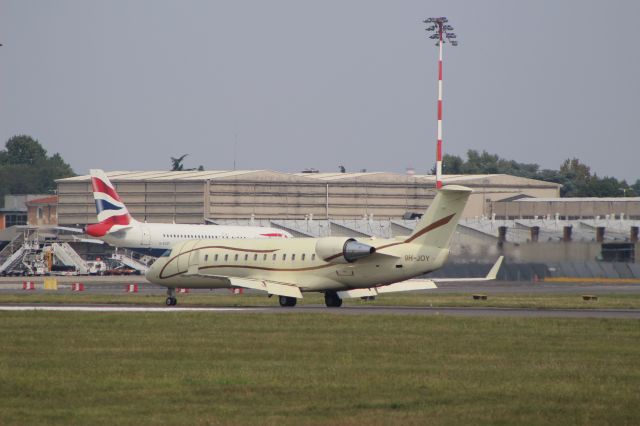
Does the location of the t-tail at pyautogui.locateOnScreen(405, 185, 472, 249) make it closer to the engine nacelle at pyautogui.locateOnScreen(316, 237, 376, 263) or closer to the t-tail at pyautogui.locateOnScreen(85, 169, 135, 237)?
the engine nacelle at pyautogui.locateOnScreen(316, 237, 376, 263)

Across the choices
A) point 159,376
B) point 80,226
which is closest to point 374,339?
point 159,376

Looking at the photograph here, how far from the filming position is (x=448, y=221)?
51.1 metres

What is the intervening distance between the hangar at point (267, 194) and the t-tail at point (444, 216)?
109424 mm

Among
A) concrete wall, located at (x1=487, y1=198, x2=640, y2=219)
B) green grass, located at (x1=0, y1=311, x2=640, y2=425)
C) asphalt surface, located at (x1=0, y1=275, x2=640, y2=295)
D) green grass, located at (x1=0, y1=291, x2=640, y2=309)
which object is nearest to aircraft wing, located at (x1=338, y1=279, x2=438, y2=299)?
green grass, located at (x1=0, y1=291, x2=640, y2=309)

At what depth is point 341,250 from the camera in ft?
173

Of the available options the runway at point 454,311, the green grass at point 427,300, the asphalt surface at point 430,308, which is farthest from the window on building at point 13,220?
the runway at point 454,311

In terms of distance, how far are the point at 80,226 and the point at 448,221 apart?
124 m

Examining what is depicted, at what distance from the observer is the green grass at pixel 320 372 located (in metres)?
21.4

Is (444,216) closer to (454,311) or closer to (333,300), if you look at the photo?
(454,311)

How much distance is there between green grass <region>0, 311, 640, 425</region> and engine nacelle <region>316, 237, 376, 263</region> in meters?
11.2

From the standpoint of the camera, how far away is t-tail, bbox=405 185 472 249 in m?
51.0

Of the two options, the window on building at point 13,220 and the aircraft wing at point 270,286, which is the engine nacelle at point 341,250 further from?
the window on building at point 13,220

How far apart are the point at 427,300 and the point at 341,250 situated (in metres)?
12.0

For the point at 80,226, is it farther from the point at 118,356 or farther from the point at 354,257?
the point at 118,356
